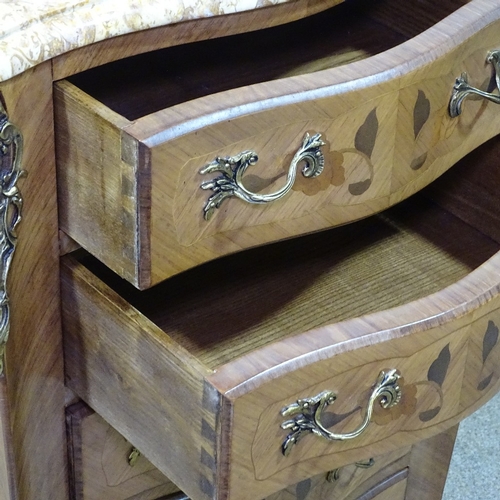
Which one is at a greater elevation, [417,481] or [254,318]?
[254,318]

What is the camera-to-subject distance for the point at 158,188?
0.52 m

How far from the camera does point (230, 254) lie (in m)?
0.65

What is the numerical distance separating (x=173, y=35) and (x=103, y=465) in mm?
337

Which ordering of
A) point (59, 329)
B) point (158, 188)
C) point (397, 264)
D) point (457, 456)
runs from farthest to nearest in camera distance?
point (457, 456), point (397, 264), point (59, 329), point (158, 188)

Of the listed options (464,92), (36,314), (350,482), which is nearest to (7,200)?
(36,314)

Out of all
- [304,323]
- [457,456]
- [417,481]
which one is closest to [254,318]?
[304,323]

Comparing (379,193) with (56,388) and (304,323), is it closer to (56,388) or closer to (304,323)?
(304,323)

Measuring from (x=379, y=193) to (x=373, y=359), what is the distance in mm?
149

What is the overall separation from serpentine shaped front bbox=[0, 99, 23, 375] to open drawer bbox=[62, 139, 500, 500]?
6 cm

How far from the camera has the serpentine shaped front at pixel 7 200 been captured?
54cm

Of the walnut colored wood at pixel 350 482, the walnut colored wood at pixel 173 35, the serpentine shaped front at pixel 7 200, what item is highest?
the walnut colored wood at pixel 173 35

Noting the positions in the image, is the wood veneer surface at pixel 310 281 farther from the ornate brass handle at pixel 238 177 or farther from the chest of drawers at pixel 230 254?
the ornate brass handle at pixel 238 177

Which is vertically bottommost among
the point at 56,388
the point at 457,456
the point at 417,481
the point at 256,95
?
the point at 457,456

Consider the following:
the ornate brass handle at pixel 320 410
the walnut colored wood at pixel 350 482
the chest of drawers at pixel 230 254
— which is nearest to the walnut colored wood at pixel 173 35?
the chest of drawers at pixel 230 254
